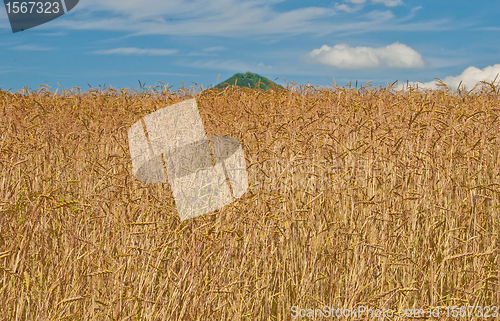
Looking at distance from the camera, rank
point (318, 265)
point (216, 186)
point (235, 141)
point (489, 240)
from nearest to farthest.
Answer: point (318, 265) < point (216, 186) < point (489, 240) < point (235, 141)

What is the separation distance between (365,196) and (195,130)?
6.10ft

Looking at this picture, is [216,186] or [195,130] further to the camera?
[195,130]

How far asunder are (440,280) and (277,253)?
3.43ft

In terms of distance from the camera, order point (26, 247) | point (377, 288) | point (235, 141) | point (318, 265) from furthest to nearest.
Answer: point (235, 141)
point (318, 265)
point (377, 288)
point (26, 247)

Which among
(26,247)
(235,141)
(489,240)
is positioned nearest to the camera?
(26,247)

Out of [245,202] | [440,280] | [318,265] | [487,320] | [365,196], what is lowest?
[487,320]

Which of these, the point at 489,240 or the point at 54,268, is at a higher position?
the point at 54,268

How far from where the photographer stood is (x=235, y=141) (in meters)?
3.17

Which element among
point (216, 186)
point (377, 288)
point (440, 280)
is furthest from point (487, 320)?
point (216, 186)

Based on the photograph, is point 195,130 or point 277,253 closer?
point 277,253

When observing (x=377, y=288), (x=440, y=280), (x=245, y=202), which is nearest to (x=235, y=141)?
(x=245, y=202)

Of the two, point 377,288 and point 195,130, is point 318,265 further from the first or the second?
point 195,130

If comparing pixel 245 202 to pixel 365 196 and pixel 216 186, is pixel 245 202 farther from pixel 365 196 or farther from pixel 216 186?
pixel 365 196

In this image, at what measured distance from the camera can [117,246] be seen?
89.0 inches
